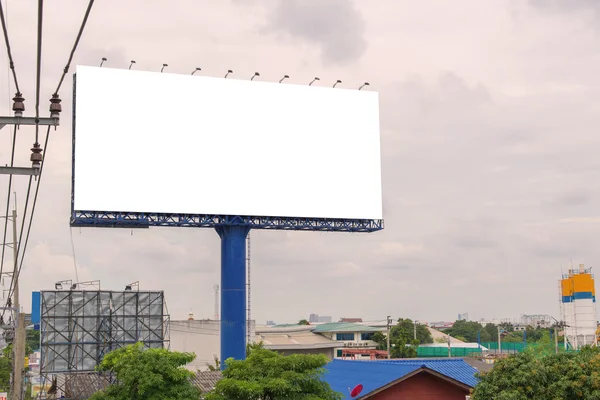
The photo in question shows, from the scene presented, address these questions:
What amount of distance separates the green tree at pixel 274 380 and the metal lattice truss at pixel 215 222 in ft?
88.8

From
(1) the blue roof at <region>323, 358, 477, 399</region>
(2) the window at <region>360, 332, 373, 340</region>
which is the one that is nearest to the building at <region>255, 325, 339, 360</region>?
(2) the window at <region>360, 332, 373, 340</region>

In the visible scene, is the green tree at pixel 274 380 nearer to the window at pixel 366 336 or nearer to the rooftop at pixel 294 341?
the rooftop at pixel 294 341

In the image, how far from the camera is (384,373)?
1547 inches

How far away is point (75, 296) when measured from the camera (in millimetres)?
50000

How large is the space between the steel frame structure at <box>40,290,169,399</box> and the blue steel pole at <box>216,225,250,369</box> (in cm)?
808

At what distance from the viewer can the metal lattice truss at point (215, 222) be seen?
186ft

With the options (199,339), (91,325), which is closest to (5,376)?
(199,339)

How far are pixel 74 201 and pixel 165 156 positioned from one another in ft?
24.1

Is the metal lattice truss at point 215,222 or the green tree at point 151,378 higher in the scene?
the metal lattice truss at point 215,222

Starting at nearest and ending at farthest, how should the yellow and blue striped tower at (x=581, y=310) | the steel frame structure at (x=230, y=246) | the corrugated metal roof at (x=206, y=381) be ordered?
the corrugated metal roof at (x=206, y=381)
the steel frame structure at (x=230, y=246)
the yellow and blue striped tower at (x=581, y=310)

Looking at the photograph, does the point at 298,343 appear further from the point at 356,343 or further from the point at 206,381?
the point at 206,381

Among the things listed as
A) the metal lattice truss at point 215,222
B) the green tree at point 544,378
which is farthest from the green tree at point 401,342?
the green tree at point 544,378

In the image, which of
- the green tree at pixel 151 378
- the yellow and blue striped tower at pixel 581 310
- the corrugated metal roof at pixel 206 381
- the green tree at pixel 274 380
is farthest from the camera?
the yellow and blue striped tower at pixel 581 310

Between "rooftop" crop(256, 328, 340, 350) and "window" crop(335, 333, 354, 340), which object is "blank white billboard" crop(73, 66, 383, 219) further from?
"window" crop(335, 333, 354, 340)
